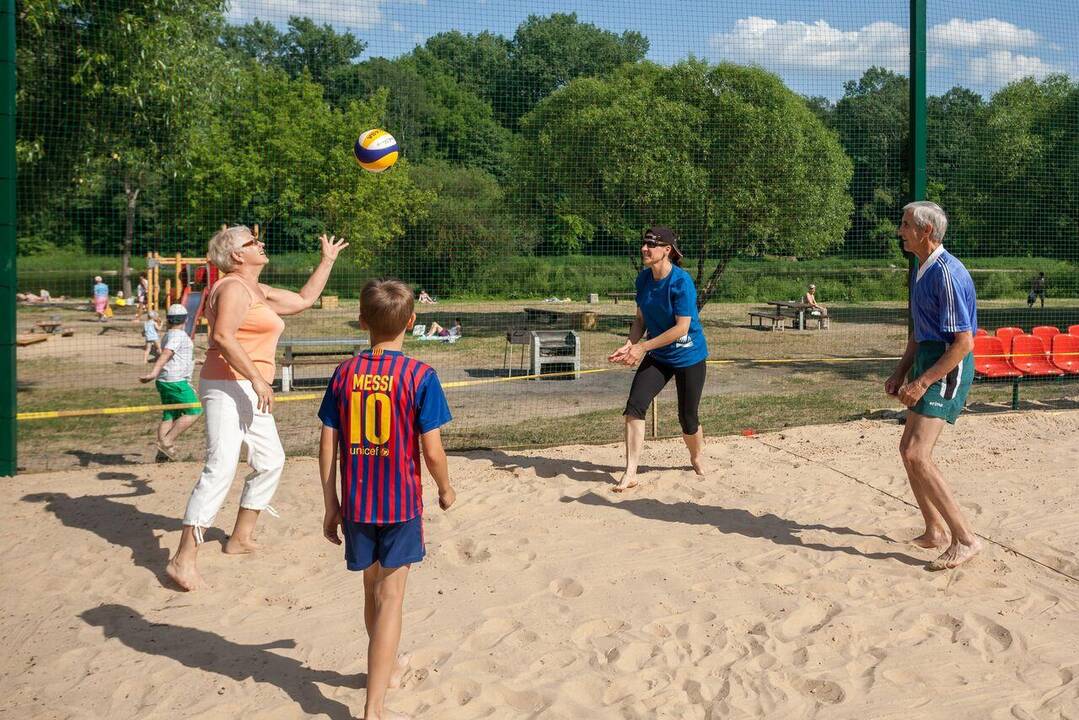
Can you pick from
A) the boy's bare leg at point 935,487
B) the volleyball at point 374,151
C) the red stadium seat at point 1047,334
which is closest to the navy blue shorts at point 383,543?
the boy's bare leg at point 935,487

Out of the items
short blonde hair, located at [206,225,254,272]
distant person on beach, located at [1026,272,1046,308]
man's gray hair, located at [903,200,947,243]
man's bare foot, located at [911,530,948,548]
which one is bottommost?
man's bare foot, located at [911,530,948,548]

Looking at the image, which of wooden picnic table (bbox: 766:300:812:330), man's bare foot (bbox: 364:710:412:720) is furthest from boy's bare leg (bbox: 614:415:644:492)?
wooden picnic table (bbox: 766:300:812:330)

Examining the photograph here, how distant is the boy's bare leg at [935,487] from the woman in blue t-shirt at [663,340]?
1721 millimetres

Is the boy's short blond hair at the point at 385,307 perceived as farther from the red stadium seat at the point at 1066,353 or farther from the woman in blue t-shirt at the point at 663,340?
the red stadium seat at the point at 1066,353

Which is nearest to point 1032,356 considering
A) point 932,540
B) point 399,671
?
point 932,540

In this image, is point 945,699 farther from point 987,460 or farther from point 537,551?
point 987,460

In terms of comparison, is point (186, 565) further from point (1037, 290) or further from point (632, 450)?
point (1037, 290)

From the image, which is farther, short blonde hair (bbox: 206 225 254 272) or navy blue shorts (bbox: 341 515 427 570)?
short blonde hair (bbox: 206 225 254 272)

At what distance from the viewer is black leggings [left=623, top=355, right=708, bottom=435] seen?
659 centimetres

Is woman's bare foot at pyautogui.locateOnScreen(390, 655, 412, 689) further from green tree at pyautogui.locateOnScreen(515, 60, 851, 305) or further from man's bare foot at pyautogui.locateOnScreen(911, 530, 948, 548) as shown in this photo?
green tree at pyautogui.locateOnScreen(515, 60, 851, 305)

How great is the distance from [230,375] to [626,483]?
277 centimetres

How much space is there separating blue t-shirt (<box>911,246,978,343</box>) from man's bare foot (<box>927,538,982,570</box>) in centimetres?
108

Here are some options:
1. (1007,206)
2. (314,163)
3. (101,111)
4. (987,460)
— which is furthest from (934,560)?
(314,163)

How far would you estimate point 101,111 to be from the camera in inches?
437
